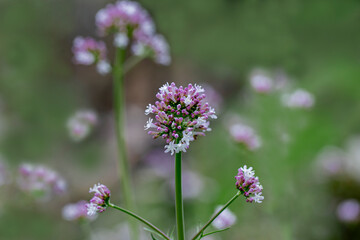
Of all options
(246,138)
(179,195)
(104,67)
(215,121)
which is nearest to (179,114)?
(179,195)

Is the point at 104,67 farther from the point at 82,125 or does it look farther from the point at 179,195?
the point at 179,195

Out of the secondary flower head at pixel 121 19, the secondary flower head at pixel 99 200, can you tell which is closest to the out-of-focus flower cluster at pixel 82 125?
the secondary flower head at pixel 121 19

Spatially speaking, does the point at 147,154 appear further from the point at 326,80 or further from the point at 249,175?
the point at 249,175

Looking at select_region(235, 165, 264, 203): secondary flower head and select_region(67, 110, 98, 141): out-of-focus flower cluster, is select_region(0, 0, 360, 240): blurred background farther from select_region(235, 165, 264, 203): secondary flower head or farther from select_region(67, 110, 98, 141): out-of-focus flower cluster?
select_region(235, 165, 264, 203): secondary flower head

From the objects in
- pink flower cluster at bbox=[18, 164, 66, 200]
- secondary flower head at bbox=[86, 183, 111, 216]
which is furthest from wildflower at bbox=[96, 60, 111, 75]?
secondary flower head at bbox=[86, 183, 111, 216]

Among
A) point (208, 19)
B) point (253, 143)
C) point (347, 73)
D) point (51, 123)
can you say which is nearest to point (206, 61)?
point (208, 19)

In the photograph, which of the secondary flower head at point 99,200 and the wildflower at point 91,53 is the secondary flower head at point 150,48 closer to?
the wildflower at point 91,53
